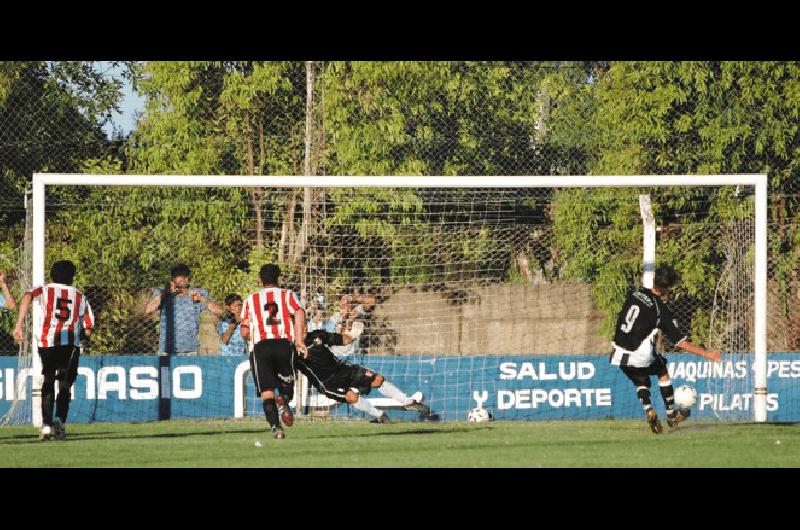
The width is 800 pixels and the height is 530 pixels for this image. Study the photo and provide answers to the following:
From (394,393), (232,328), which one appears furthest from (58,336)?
(394,393)

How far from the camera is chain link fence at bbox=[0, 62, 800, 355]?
19219mm

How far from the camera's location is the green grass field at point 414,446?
10445 millimetres

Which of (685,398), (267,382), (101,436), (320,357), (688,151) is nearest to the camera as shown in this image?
(267,382)

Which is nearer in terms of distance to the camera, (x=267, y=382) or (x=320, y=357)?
(x=267, y=382)

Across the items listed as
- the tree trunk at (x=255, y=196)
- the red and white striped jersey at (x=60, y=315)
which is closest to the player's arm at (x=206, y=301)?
the tree trunk at (x=255, y=196)

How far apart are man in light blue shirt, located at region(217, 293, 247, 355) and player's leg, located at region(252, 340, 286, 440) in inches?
142

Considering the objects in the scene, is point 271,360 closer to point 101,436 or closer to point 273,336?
point 273,336

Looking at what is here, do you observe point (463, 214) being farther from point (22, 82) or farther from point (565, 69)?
point (22, 82)

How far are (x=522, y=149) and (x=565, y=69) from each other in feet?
6.27

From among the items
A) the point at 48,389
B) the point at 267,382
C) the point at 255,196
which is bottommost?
the point at 48,389

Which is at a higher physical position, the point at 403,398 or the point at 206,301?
the point at 206,301

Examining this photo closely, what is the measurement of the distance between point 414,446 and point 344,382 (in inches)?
126

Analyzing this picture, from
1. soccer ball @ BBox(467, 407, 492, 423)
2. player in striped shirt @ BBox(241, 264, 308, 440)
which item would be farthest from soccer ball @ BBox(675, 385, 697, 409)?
player in striped shirt @ BBox(241, 264, 308, 440)

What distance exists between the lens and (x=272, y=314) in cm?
1261
